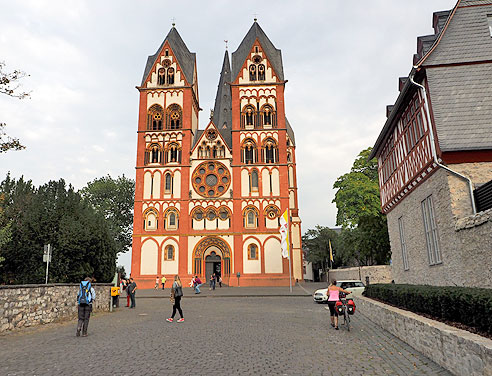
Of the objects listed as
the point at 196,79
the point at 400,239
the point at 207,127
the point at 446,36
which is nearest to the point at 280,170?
the point at 207,127

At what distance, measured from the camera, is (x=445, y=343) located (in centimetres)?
625

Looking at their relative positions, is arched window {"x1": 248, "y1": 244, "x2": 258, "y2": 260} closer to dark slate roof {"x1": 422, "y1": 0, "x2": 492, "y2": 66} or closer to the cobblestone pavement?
the cobblestone pavement

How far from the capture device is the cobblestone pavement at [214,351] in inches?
269

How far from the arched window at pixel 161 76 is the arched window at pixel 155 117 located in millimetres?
3147

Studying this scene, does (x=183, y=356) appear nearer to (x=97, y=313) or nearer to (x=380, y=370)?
(x=380, y=370)

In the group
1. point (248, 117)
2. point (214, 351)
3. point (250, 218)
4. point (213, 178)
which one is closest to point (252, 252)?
point (250, 218)

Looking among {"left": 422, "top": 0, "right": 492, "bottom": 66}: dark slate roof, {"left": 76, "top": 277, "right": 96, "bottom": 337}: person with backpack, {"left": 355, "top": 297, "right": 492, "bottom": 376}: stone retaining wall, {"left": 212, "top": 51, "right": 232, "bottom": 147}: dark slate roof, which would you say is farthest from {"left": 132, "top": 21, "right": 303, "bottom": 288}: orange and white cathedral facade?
{"left": 355, "top": 297, "right": 492, "bottom": 376}: stone retaining wall

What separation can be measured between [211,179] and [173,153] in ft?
17.3

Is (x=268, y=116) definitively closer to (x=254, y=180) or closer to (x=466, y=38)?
(x=254, y=180)

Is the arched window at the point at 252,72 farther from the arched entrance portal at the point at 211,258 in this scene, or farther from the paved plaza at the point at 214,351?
the paved plaza at the point at 214,351

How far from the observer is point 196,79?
52.5m

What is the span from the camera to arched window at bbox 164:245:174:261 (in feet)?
137

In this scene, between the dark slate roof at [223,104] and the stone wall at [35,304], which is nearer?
the stone wall at [35,304]

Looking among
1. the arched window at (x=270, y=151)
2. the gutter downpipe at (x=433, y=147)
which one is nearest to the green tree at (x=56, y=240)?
the gutter downpipe at (x=433, y=147)
